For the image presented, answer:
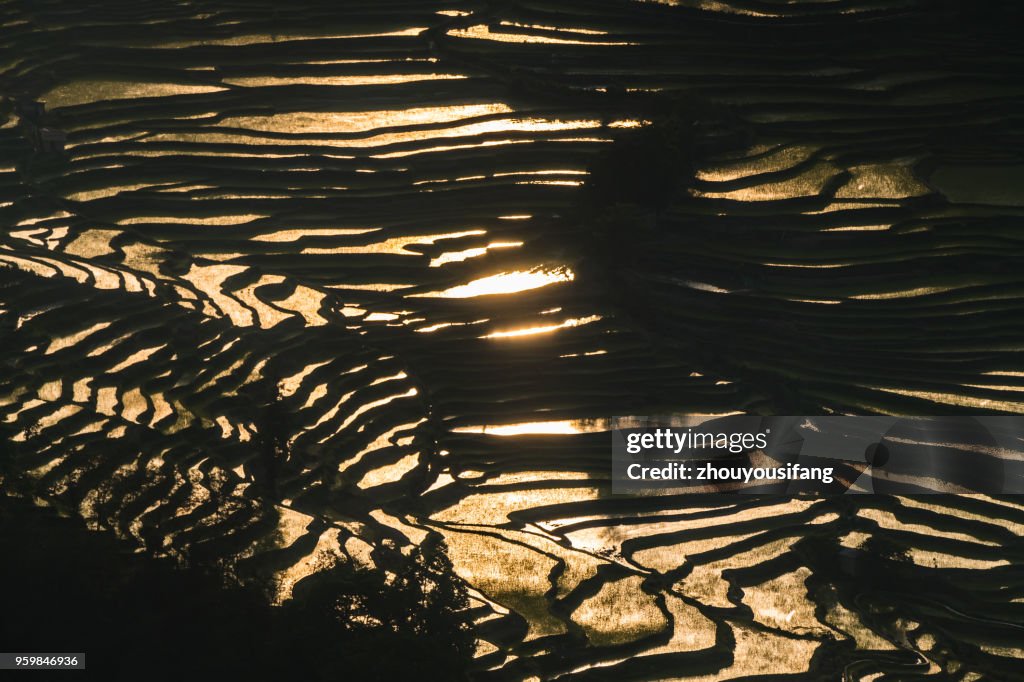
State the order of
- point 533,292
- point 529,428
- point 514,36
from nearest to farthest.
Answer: point 529,428, point 533,292, point 514,36

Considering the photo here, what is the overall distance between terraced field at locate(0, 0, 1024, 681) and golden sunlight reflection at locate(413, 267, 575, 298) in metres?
0.05

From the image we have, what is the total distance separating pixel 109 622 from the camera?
7977mm

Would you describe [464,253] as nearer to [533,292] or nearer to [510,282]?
[510,282]

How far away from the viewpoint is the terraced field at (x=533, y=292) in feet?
31.5

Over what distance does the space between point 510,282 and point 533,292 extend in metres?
0.39

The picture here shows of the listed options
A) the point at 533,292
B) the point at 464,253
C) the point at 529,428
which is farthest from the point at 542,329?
the point at 464,253

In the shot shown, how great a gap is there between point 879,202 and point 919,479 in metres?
4.49

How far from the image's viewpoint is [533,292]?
13.1 metres

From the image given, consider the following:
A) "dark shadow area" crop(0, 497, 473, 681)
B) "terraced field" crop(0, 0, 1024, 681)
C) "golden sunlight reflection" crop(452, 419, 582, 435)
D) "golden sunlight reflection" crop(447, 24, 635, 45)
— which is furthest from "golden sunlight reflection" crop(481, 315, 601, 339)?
"golden sunlight reflection" crop(447, 24, 635, 45)

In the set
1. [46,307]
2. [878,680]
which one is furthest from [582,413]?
[46,307]

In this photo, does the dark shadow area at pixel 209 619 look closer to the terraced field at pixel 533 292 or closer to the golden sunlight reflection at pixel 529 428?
the terraced field at pixel 533 292

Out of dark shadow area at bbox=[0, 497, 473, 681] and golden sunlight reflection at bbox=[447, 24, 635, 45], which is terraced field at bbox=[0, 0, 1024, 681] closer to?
golden sunlight reflection at bbox=[447, 24, 635, 45]

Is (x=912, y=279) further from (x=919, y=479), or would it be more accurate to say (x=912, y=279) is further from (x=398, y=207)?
(x=398, y=207)

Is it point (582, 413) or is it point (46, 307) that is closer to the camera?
point (582, 413)
